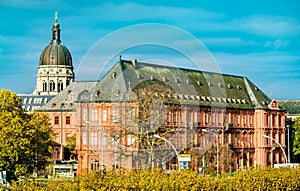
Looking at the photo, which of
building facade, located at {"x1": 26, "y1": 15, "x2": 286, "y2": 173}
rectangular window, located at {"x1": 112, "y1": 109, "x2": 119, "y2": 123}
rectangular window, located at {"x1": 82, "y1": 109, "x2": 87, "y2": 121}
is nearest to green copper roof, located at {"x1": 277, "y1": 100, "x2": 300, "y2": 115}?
building facade, located at {"x1": 26, "y1": 15, "x2": 286, "y2": 173}

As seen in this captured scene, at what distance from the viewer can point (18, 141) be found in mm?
80812

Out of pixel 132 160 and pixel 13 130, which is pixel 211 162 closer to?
pixel 132 160

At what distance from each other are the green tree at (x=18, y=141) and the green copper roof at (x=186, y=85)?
15.9 metres

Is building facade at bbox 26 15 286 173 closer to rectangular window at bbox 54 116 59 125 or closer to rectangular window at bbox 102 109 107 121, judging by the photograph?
rectangular window at bbox 102 109 107 121

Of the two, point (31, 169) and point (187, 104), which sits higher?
point (187, 104)

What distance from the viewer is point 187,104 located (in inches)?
4336

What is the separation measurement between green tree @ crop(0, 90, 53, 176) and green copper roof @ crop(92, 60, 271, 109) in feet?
52.1

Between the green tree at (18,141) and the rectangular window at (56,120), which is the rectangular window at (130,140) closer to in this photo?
the green tree at (18,141)

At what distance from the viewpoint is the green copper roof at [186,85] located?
10212cm

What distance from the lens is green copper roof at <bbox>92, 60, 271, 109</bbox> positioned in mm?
102125

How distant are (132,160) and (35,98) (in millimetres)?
111627

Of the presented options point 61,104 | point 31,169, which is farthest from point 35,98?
point 31,169

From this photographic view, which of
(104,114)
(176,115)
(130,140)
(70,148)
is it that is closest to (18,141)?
(130,140)

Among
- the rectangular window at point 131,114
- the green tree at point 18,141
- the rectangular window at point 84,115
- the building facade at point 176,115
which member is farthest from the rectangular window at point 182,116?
the green tree at point 18,141
